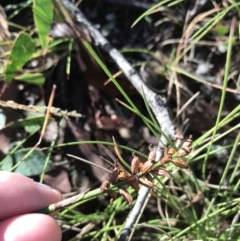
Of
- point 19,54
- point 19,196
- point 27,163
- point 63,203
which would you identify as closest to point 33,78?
point 19,54

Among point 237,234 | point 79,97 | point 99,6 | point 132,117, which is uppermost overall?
point 99,6

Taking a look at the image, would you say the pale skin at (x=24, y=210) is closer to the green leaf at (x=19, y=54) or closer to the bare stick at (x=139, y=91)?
the bare stick at (x=139, y=91)

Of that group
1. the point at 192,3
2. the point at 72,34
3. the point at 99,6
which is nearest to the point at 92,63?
the point at 72,34

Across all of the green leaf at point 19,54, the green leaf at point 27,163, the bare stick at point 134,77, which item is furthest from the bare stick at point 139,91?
the green leaf at point 27,163

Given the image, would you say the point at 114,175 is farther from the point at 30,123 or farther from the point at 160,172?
the point at 30,123

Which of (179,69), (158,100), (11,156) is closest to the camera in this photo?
(158,100)

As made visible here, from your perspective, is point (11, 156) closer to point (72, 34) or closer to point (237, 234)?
point (72, 34)
